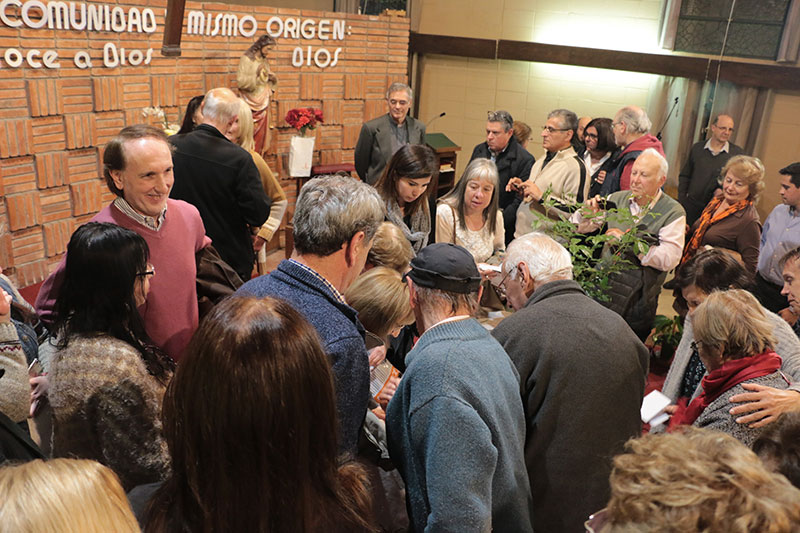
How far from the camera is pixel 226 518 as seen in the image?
1111mm

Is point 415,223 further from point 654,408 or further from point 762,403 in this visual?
point 762,403

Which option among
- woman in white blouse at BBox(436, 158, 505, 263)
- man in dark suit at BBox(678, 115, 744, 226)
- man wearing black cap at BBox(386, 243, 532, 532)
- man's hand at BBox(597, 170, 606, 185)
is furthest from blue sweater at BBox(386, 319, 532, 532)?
man in dark suit at BBox(678, 115, 744, 226)

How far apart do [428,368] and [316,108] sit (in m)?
5.93

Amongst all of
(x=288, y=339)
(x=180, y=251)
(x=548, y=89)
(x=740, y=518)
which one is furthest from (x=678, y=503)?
(x=548, y=89)

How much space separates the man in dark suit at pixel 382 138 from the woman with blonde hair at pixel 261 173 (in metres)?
1.74

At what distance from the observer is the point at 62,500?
0.93 metres

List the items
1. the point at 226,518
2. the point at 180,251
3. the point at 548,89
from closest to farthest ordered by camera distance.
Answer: the point at 226,518 → the point at 180,251 → the point at 548,89

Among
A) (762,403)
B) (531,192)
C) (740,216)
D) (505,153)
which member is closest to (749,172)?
(740,216)

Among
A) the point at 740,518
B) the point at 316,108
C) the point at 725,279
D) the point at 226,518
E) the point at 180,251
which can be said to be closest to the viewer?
the point at 740,518

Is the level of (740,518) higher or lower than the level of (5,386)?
higher

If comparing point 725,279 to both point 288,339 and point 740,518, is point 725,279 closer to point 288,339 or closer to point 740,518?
point 740,518

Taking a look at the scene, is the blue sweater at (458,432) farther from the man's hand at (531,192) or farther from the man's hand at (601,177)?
the man's hand at (601,177)

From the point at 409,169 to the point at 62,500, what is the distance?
106 inches

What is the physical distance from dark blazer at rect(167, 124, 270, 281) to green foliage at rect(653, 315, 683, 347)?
2.68 metres
